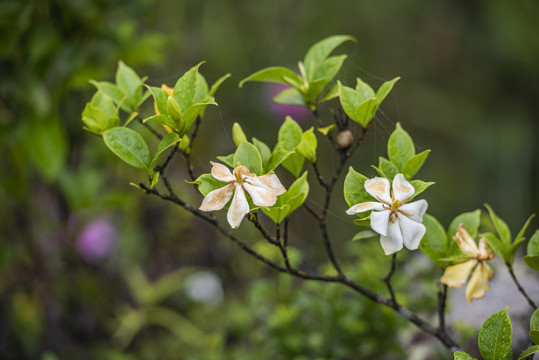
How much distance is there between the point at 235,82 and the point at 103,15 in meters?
0.86

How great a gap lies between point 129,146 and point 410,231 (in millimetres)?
260

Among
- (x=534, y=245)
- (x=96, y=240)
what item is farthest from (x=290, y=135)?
(x=96, y=240)

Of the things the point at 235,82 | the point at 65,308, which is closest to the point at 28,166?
the point at 65,308

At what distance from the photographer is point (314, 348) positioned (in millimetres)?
734

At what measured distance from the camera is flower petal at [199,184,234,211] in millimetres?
399

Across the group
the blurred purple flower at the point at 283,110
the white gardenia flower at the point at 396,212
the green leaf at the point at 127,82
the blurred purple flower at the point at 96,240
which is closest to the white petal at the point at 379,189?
the white gardenia flower at the point at 396,212

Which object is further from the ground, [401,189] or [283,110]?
[401,189]

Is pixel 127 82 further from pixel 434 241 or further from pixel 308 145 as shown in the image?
pixel 434 241

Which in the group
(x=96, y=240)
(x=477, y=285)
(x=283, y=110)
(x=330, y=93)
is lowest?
(x=96, y=240)

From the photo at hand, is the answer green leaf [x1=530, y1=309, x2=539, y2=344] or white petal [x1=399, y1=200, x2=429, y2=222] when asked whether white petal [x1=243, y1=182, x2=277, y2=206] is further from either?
green leaf [x1=530, y1=309, x2=539, y2=344]

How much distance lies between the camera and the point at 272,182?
405 mm

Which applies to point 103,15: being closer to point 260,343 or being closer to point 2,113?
point 2,113

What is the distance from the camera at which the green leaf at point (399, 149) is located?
48cm

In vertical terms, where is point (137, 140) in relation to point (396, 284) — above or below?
above
